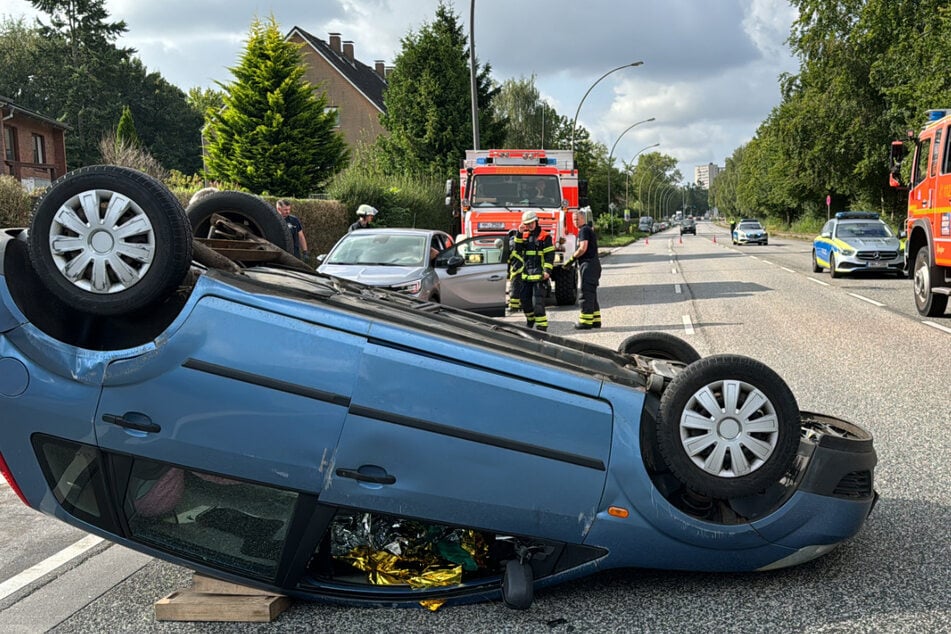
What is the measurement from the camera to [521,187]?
18328mm

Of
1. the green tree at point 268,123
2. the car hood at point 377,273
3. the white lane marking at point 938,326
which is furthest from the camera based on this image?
the green tree at point 268,123

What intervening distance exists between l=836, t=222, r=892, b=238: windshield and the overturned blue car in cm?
2127

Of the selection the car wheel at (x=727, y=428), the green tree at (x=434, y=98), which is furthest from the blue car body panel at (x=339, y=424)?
the green tree at (x=434, y=98)

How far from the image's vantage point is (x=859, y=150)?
4816cm

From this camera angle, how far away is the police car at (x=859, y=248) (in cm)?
2202

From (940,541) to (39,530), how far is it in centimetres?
441

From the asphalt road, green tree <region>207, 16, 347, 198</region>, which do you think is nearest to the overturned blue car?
the asphalt road

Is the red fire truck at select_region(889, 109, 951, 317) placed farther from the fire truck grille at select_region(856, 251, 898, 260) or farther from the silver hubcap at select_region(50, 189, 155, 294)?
the silver hubcap at select_region(50, 189, 155, 294)

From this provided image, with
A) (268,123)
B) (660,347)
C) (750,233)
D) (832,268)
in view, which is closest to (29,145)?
(268,123)

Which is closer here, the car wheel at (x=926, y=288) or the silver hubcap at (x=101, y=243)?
the silver hubcap at (x=101, y=243)

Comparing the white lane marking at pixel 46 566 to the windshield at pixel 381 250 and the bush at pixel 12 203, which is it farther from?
the bush at pixel 12 203

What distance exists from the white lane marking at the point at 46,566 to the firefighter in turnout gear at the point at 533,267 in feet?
26.1

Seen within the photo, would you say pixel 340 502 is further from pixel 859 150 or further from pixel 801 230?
pixel 801 230

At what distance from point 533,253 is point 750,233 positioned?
4256 cm
